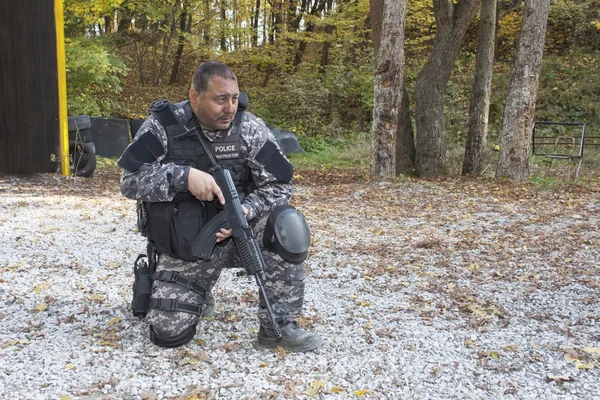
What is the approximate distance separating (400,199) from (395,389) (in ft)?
19.2

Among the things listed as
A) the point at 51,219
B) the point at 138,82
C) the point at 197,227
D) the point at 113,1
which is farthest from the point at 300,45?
the point at 197,227

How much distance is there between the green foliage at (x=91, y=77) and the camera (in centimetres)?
1457

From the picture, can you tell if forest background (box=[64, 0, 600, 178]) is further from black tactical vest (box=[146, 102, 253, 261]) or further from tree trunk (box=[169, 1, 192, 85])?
black tactical vest (box=[146, 102, 253, 261])

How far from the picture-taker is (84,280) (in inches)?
175

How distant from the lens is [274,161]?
123 inches

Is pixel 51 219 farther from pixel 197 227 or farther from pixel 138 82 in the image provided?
pixel 138 82

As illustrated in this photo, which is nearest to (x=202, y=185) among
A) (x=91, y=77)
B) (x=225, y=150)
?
(x=225, y=150)

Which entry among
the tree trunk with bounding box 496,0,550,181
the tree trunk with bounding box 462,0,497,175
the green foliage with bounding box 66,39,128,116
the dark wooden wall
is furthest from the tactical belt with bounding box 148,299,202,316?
the green foliage with bounding box 66,39,128,116

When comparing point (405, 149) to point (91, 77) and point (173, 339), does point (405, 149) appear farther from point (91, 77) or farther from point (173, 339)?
point (91, 77)

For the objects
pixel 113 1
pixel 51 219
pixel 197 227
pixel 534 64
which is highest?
pixel 113 1

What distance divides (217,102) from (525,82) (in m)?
7.62

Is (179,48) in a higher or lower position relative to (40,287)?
higher

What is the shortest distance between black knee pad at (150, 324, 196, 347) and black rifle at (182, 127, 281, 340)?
45 centimetres

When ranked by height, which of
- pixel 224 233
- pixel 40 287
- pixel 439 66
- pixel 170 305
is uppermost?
pixel 439 66
